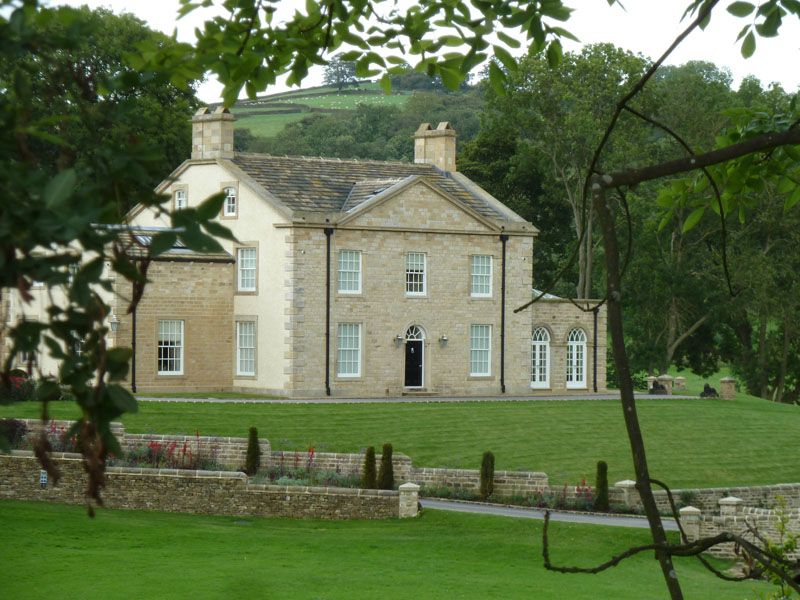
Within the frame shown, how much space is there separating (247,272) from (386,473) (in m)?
14.3

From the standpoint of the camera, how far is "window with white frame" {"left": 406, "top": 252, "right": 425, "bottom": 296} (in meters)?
37.5

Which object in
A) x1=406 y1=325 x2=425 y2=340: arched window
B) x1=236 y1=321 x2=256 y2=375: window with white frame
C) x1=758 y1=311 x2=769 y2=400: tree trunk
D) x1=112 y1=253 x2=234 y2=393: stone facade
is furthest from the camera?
x1=758 y1=311 x2=769 y2=400: tree trunk

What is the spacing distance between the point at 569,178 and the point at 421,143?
1062 centimetres

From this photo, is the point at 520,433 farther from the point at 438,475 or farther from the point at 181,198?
the point at 181,198

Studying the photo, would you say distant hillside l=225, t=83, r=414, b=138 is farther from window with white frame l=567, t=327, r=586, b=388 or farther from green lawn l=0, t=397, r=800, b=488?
green lawn l=0, t=397, r=800, b=488

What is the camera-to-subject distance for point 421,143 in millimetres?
43531

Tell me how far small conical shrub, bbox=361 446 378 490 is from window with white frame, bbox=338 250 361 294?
12.5 meters

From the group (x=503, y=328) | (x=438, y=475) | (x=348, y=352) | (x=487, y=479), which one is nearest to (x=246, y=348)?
(x=348, y=352)

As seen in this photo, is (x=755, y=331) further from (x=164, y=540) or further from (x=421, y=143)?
(x=164, y=540)

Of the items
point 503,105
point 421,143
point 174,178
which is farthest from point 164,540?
point 503,105

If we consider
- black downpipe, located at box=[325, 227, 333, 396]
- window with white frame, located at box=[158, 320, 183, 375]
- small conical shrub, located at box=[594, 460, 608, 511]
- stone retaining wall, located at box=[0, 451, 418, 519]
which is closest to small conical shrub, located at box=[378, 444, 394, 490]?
stone retaining wall, located at box=[0, 451, 418, 519]

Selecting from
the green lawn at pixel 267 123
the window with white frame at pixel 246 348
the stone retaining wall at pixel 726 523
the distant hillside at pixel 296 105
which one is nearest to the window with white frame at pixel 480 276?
the window with white frame at pixel 246 348

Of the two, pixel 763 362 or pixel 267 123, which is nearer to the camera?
pixel 763 362

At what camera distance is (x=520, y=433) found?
2966 centimetres
